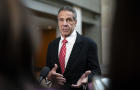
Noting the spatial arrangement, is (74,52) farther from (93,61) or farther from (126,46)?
(126,46)

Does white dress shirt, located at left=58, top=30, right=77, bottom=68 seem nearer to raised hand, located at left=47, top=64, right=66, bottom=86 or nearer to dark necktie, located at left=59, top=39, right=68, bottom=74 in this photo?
dark necktie, located at left=59, top=39, right=68, bottom=74

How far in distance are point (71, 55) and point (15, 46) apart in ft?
4.90

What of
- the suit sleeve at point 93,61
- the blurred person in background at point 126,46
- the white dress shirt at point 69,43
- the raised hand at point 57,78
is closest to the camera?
the blurred person in background at point 126,46

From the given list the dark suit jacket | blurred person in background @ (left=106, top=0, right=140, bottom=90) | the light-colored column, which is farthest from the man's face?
the light-colored column

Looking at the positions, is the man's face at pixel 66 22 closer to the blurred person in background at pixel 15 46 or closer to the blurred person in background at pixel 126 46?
the blurred person in background at pixel 15 46

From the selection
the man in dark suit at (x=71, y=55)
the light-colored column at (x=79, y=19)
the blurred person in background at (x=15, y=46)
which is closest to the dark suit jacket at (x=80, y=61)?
the man in dark suit at (x=71, y=55)

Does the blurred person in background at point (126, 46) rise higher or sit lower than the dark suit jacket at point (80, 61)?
higher

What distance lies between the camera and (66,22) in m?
2.27

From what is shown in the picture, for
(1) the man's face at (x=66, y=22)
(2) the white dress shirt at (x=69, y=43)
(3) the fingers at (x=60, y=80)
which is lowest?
(3) the fingers at (x=60, y=80)

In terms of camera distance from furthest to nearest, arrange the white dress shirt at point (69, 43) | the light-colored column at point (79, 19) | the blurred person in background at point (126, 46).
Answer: the light-colored column at point (79, 19), the white dress shirt at point (69, 43), the blurred person in background at point (126, 46)

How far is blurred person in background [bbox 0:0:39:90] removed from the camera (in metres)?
0.64

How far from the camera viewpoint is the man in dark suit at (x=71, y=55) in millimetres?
2068

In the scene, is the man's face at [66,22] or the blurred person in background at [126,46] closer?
the blurred person in background at [126,46]

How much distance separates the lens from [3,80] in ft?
2.15
